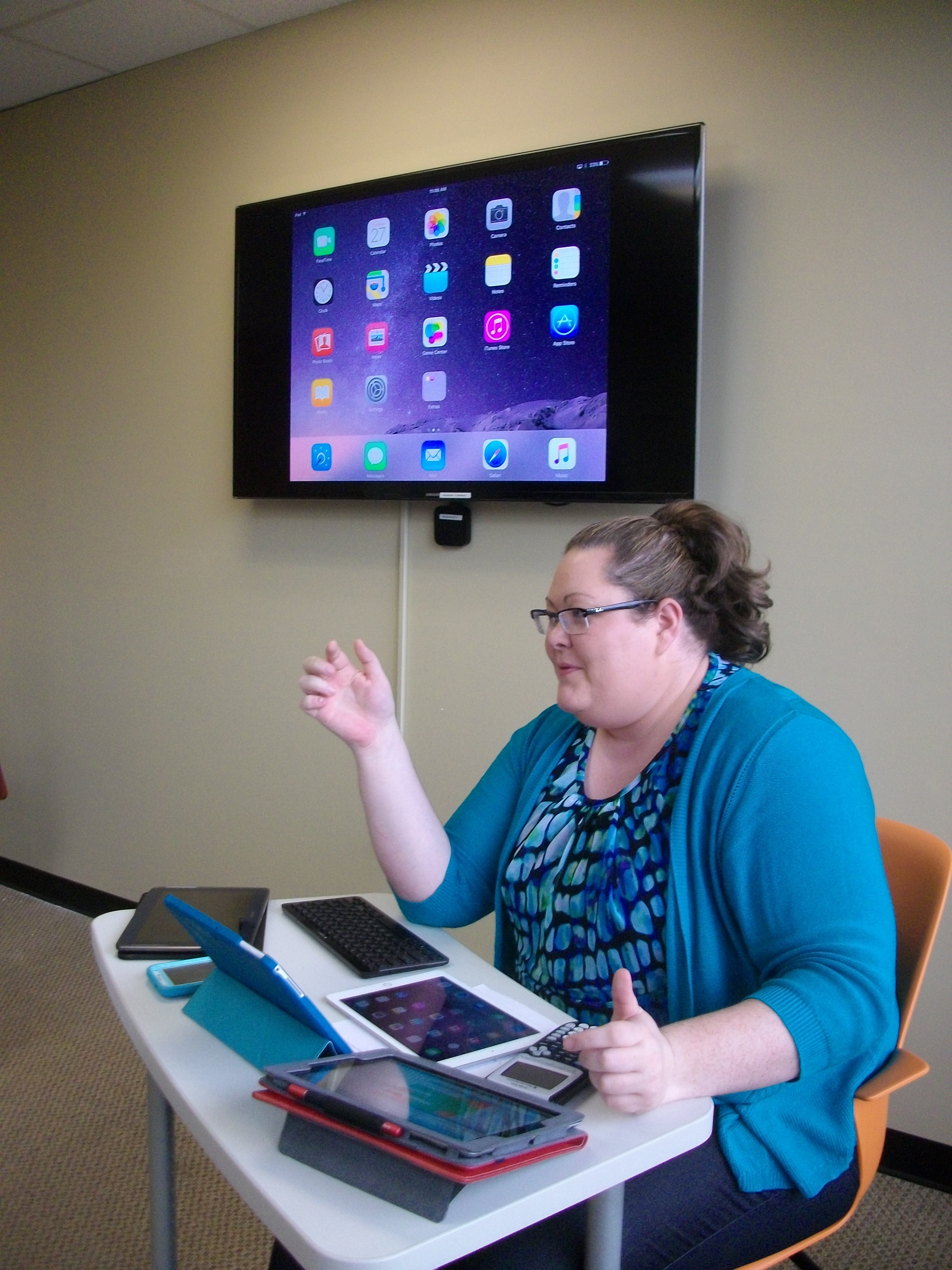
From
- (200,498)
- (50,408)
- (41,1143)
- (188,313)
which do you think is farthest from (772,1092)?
(50,408)

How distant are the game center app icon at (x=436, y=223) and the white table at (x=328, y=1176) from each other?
76.0 inches

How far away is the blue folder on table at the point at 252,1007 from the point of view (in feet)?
3.48

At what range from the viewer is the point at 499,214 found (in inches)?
102

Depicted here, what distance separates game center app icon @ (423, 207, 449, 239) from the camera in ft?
8.82

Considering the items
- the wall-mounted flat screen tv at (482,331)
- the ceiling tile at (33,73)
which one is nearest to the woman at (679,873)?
the wall-mounted flat screen tv at (482,331)

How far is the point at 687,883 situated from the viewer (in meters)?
1.33

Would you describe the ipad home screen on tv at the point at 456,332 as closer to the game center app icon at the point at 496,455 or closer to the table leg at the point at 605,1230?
the game center app icon at the point at 496,455

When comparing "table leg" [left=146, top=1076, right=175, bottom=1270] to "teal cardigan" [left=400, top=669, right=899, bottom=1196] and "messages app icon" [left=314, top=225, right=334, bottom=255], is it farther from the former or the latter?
"messages app icon" [left=314, top=225, right=334, bottom=255]

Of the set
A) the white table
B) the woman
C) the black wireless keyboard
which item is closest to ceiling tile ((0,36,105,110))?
the woman

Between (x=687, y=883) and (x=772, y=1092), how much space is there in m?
0.25

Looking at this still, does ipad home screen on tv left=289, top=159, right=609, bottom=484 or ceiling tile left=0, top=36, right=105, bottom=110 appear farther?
ceiling tile left=0, top=36, right=105, bottom=110

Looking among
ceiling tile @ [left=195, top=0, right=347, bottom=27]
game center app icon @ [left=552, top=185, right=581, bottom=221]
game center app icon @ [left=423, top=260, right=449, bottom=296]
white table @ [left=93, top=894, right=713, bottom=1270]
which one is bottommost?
white table @ [left=93, top=894, right=713, bottom=1270]

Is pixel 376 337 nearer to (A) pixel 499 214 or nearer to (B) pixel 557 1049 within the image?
(A) pixel 499 214

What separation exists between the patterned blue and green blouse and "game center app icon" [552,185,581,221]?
1354mm
